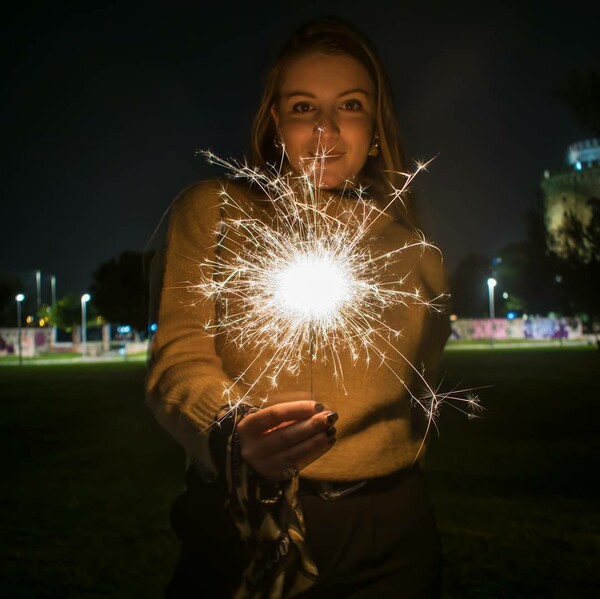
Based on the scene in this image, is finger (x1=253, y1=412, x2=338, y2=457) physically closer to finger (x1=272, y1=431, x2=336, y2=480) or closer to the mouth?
finger (x1=272, y1=431, x2=336, y2=480)

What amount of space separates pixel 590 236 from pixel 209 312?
1172 inches

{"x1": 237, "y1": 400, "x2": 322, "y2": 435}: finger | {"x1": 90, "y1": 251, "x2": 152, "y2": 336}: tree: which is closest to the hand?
{"x1": 237, "y1": 400, "x2": 322, "y2": 435}: finger

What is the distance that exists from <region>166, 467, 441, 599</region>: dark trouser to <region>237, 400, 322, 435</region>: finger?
340 millimetres

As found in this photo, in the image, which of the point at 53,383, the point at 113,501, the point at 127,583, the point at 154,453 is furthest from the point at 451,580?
the point at 53,383

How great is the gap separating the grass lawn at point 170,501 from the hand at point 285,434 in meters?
5.37

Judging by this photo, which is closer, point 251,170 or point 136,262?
point 251,170

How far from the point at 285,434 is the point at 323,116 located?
0.96 m

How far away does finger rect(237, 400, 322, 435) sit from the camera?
130 centimetres

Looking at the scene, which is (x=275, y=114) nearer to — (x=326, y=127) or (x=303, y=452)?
(x=326, y=127)

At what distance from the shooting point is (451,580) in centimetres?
651

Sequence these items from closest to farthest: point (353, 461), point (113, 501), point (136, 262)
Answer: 1. point (353, 461)
2. point (113, 501)
3. point (136, 262)

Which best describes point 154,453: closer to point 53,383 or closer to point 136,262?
point 53,383

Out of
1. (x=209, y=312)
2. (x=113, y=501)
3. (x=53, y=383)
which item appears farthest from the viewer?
(x=53, y=383)

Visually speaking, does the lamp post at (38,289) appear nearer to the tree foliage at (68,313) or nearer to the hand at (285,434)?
the tree foliage at (68,313)
